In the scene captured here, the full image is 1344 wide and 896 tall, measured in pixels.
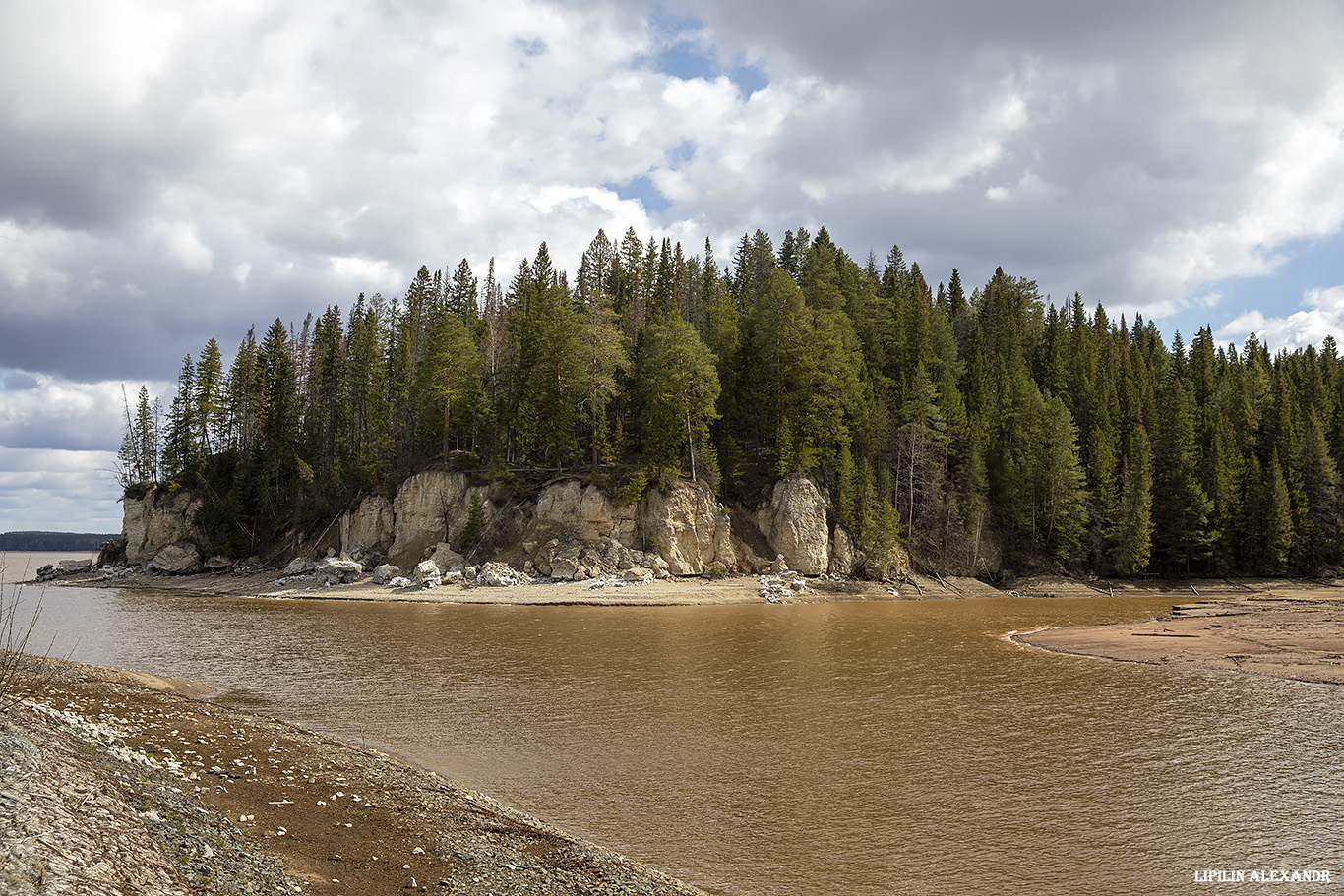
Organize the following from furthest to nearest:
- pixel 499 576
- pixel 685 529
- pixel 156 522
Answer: pixel 156 522 < pixel 685 529 < pixel 499 576

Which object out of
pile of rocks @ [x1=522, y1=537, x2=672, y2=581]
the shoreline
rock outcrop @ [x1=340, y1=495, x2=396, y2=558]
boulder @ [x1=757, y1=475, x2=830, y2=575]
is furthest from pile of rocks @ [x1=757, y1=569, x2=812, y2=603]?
rock outcrop @ [x1=340, y1=495, x2=396, y2=558]

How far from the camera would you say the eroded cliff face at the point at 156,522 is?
248 feet

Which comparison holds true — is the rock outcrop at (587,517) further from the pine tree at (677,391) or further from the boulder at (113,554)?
the boulder at (113,554)

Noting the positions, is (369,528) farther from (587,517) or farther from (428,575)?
(587,517)

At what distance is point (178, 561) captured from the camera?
72750 mm

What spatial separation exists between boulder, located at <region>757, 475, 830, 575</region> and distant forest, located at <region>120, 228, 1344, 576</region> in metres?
2.00

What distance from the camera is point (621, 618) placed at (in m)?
40.2

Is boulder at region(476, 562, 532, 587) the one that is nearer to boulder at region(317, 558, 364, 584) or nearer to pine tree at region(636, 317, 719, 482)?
boulder at region(317, 558, 364, 584)

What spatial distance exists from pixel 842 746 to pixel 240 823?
37.9ft

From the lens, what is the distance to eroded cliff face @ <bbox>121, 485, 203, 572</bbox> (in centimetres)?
7562

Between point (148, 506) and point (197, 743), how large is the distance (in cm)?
8024

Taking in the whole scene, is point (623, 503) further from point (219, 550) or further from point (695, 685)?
point (219, 550)

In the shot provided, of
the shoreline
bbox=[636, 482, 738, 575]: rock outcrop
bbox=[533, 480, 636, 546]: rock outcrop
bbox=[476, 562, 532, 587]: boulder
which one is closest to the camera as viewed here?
the shoreline

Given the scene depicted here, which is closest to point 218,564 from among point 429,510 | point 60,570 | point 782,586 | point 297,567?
point 297,567
